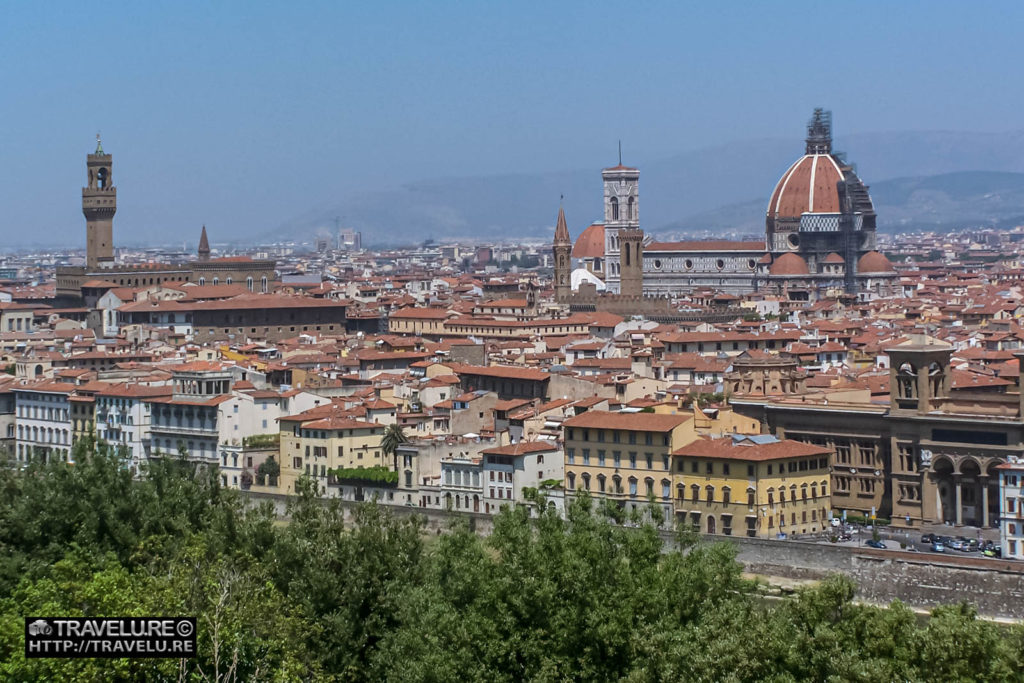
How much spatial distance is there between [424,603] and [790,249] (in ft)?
304

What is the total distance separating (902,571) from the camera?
125ft

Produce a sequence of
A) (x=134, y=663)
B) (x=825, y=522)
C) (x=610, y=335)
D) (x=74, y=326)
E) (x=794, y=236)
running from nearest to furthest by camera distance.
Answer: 1. (x=134, y=663)
2. (x=825, y=522)
3. (x=610, y=335)
4. (x=74, y=326)
5. (x=794, y=236)

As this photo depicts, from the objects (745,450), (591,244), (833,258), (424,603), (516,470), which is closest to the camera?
(424,603)

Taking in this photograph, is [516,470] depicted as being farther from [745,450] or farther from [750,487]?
[750,487]

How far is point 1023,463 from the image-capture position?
4016cm

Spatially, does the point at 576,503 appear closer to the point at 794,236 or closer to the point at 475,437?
the point at 475,437

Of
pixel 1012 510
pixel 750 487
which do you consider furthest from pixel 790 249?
pixel 1012 510

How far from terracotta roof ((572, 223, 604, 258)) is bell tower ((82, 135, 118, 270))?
97.6 ft

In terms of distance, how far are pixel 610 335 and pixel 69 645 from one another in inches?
2471

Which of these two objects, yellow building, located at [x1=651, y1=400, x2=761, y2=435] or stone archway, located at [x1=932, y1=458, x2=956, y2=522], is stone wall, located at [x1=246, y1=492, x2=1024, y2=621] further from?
yellow building, located at [x1=651, y1=400, x2=761, y2=435]

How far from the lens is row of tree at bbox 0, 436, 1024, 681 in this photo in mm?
22391

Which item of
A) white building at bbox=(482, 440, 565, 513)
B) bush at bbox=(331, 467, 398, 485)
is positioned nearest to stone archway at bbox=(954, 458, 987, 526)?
white building at bbox=(482, 440, 565, 513)

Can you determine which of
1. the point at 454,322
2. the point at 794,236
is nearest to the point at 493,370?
the point at 454,322

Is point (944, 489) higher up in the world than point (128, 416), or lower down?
lower down
